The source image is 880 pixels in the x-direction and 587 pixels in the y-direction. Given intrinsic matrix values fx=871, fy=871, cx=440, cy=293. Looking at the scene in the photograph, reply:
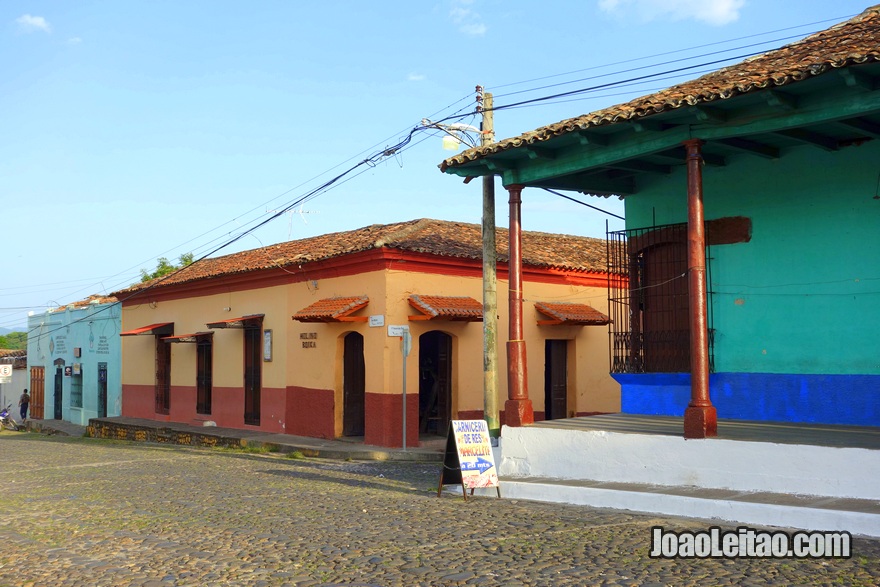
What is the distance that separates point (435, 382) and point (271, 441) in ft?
11.5

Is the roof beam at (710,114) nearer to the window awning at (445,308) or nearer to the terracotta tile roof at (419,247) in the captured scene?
the window awning at (445,308)

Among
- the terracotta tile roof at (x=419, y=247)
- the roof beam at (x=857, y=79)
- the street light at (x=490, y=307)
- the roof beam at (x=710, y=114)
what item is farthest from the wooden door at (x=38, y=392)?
the roof beam at (x=857, y=79)

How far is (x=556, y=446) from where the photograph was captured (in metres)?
10.2

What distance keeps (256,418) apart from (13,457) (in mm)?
5196

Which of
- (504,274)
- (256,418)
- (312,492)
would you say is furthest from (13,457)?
(504,274)

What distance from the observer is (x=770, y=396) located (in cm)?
1062

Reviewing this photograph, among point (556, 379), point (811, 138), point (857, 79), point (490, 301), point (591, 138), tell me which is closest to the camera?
point (857, 79)

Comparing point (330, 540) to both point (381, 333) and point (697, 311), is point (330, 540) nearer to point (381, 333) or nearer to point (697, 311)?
point (697, 311)

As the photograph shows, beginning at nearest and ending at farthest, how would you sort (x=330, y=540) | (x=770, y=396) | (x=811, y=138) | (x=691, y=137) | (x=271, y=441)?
(x=330, y=540)
(x=691, y=137)
(x=811, y=138)
(x=770, y=396)
(x=271, y=441)

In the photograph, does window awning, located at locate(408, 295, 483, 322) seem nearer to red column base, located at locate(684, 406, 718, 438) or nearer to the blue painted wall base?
the blue painted wall base

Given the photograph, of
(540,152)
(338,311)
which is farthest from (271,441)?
(540,152)

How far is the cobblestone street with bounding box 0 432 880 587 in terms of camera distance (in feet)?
20.1

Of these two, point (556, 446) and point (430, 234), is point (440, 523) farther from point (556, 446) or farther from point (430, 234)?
point (430, 234)

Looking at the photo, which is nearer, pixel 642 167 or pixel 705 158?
pixel 705 158
